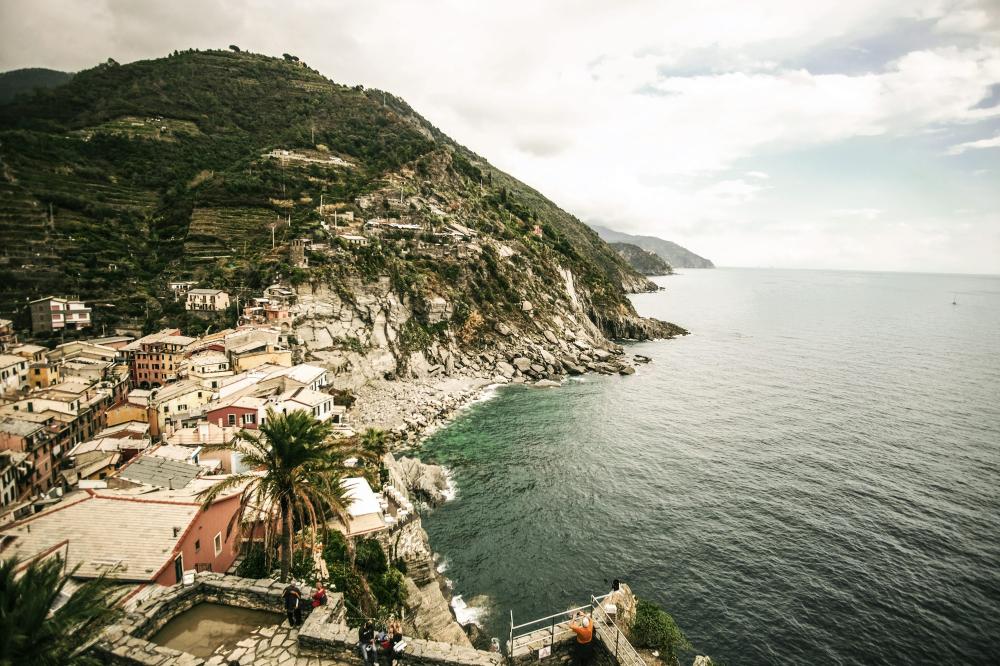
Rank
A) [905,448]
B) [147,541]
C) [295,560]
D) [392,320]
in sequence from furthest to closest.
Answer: [392,320] → [905,448] → [295,560] → [147,541]

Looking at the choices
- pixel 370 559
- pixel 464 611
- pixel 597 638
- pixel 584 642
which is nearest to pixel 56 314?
pixel 370 559

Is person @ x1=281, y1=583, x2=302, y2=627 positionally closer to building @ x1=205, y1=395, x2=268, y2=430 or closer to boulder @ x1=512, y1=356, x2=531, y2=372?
building @ x1=205, y1=395, x2=268, y2=430

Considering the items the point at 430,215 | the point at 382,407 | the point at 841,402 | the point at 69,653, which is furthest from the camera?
the point at 430,215

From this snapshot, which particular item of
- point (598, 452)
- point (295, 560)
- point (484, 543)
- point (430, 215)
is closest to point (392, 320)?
point (430, 215)

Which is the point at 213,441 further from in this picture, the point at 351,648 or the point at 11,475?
the point at 351,648

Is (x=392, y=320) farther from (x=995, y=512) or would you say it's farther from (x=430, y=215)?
(x=995, y=512)

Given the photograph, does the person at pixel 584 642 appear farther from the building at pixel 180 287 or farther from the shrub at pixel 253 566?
the building at pixel 180 287
